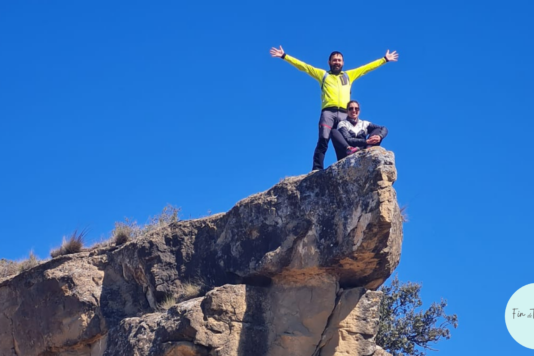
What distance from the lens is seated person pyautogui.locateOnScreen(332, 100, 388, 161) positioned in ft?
46.8

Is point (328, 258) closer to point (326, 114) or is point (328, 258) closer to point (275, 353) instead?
point (275, 353)

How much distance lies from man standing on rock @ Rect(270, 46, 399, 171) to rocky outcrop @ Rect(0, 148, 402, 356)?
2.63 ft

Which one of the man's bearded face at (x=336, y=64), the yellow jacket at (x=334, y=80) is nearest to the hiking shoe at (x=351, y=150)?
the yellow jacket at (x=334, y=80)

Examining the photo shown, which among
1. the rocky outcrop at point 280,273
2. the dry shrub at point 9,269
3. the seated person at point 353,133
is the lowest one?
the rocky outcrop at point 280,273

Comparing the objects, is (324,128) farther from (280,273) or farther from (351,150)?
(280,273)

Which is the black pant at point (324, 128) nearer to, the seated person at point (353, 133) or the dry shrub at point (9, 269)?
the seated person at point (353, 133)

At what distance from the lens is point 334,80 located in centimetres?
1527

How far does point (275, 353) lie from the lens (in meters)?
13.7

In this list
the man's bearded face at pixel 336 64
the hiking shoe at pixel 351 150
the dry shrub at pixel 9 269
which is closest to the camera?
the hiking shoe at pixel 351 150

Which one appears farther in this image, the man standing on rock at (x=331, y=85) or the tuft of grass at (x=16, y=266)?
the tuft of grass at (x=16, y=266)

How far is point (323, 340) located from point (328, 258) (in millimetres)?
1268

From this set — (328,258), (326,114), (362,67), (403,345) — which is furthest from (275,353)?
(403,345)

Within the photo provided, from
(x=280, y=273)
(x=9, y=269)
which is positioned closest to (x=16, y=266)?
(x=9, y=269)

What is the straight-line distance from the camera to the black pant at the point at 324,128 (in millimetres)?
14656
